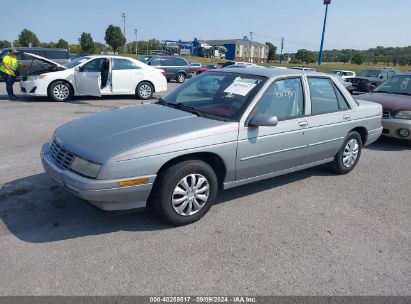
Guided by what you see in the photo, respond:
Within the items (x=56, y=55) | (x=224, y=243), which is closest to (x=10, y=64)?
(x=56, y=55)

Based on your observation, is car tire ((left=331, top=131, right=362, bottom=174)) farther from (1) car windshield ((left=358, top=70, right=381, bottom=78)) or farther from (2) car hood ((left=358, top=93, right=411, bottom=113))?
(1) car windshield ((left=358, top=70, right=381, bottom=78))

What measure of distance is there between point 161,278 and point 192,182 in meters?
1.06

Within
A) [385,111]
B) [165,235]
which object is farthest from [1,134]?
[385,111]

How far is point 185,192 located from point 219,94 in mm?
1424

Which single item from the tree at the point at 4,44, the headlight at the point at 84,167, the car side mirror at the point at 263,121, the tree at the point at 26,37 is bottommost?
the headlight at the point at 84,167

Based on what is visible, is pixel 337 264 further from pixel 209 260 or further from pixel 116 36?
pixel 116 36

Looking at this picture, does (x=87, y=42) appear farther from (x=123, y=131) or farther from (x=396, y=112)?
(x=123, y=131)

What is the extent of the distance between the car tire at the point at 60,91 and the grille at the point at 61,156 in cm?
816

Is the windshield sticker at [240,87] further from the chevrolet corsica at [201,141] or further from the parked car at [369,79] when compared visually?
the parked car at [369,79]

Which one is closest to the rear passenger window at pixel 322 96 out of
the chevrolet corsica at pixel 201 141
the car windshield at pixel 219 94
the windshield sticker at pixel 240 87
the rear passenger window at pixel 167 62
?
the chevrolet corsica at pixel 201 141

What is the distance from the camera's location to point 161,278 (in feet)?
9.11

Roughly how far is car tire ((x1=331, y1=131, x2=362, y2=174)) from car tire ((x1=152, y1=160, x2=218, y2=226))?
A: 243 cm

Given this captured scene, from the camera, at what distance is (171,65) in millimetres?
20484

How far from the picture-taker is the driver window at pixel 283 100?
13.3ft
